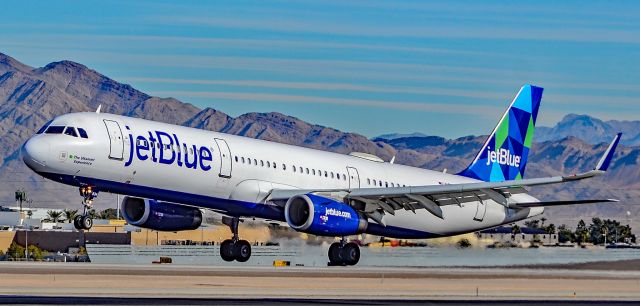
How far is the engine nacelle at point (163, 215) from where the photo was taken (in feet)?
212

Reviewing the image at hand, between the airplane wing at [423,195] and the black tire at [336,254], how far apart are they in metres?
2.15

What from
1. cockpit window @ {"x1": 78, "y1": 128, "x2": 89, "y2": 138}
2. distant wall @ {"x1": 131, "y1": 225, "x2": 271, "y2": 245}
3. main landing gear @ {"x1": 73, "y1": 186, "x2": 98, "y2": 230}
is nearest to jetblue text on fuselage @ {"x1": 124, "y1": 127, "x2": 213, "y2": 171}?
main landing gear @ {"x1": 73, "y1": 186, "x2": 98, "y2": 230}

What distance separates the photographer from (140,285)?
157 feet

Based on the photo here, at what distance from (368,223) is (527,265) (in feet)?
32.0

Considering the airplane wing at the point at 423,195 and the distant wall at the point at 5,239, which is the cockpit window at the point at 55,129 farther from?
the distant wall at the point at 5,239

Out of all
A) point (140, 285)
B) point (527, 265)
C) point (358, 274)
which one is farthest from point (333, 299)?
point (527, 265)

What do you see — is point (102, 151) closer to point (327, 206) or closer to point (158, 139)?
point (158, 139)

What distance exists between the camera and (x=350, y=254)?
66.4m

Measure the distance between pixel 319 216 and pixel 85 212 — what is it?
35.9ft

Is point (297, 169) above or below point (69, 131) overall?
below

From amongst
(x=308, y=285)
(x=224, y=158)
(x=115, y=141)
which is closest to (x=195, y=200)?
(x=224, y=158)

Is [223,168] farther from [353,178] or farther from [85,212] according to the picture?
[353,178]

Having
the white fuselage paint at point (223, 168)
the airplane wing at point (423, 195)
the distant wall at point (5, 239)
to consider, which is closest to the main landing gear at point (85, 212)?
the white fuselage paint at point (223, 168)

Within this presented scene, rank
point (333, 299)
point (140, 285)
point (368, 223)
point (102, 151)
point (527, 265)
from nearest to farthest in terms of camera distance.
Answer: point (333, 299) < point (140, 285) < point (102, 151) < point (368, 223) < point (527, 265)
